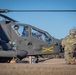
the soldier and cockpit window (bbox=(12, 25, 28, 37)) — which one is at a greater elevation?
cockpit window (bbox=(12, 25, 28, 37))

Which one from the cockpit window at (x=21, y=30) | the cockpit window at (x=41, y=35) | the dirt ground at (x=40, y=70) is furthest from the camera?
the cockpit window at (x=41, y=35)

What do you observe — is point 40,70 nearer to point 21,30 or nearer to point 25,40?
point 25,40

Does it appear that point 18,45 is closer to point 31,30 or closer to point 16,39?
point 16,39

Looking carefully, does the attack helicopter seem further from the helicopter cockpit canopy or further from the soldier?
the soldier

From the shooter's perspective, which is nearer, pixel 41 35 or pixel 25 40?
pixel 25 40

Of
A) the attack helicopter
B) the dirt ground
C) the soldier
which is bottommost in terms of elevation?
the dirt ground

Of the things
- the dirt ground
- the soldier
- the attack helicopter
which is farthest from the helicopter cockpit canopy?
the dirt ground

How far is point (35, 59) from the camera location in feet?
38.0

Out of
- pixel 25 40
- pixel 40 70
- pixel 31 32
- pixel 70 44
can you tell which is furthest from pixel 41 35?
pixel 40 70

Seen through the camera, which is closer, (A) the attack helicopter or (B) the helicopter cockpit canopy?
(A) the attack helicopter

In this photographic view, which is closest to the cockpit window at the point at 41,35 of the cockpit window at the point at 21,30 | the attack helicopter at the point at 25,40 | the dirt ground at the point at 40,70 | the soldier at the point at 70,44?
the attack helicopter at the point at 25,40

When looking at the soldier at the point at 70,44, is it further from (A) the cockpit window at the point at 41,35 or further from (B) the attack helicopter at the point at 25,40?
(A) the cockpit window at the point at 41,35

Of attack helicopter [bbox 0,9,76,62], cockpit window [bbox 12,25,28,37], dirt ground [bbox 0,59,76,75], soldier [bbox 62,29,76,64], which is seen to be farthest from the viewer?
cockpit window [bbox 12,25,28,37]

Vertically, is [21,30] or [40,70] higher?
[21,30]
